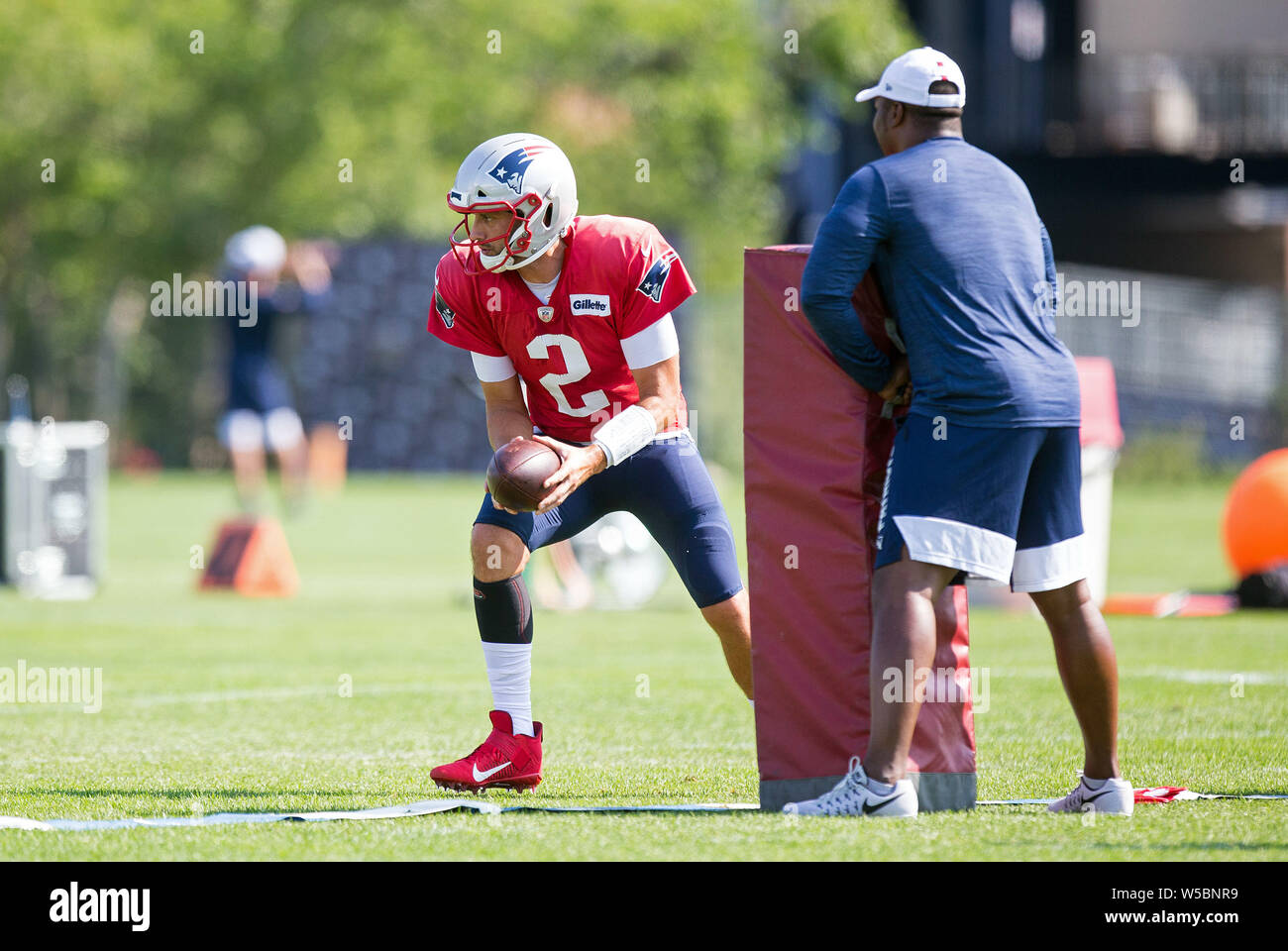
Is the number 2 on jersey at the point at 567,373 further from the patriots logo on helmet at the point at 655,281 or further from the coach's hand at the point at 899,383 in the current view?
the coach's hand at the point at 899,383

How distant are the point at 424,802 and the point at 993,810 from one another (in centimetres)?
164

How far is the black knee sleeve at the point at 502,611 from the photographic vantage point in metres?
5.90

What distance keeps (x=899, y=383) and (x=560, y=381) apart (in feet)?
4.09

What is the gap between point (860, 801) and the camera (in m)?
4.98

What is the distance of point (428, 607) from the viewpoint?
41.6 ft

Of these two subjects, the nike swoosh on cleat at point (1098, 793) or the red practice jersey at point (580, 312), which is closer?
the nike swoosh on cleat at point (1098, 793)

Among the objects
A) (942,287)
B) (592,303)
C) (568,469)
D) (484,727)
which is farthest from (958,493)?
(484,727)

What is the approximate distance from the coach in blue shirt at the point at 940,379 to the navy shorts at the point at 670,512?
0.80 m

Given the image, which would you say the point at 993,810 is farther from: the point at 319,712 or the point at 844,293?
the point at 319,712

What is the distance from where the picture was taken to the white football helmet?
5598 millimetres

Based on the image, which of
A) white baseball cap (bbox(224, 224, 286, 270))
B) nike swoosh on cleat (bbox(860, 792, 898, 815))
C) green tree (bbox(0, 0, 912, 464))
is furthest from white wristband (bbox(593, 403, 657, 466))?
green tree (bbox(0, 0, 912, 464))

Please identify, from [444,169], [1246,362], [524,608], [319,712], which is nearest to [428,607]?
[319,712]

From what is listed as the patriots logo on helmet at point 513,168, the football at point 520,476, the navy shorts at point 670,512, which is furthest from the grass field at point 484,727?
the patriots logo on helmet at point 513,168

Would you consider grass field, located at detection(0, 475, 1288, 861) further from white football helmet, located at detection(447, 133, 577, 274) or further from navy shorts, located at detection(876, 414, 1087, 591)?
white football helmet, located at detection(447, 133, 577, 274)
